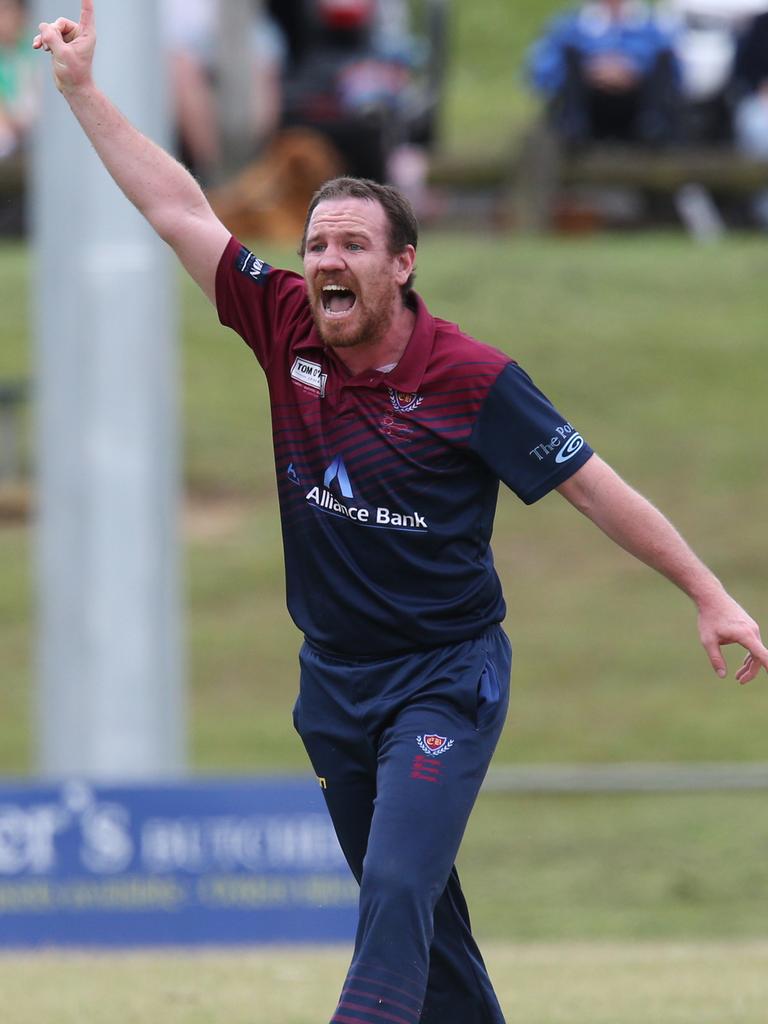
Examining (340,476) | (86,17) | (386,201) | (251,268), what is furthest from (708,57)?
(340,476)

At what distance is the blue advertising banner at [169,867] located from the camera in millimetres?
9203

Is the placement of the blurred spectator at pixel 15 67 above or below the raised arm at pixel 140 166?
above

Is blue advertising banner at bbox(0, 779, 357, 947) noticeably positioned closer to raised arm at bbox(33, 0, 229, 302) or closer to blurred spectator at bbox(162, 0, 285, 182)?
raised arm at bbox(33, 0, 229, 302)

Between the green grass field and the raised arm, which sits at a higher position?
the raised arm

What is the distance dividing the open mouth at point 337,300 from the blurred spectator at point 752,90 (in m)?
14.5

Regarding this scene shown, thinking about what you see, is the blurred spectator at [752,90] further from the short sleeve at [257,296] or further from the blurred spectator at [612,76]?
the short sleeve at [257,296]

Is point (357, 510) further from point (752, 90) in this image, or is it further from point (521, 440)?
point (752, 90)

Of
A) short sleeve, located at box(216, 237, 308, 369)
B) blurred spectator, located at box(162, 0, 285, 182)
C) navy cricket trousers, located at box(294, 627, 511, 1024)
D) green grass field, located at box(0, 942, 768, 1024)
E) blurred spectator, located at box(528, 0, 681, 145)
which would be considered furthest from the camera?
blurred spectator, located at box(162, 0, 285, 182)

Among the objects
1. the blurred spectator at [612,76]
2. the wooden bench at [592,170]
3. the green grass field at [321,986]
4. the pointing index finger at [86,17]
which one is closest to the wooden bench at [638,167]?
the wooden bench at [592,170]

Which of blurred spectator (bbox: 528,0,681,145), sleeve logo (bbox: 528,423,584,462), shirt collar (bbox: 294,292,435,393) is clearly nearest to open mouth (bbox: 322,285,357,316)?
shirt collar (bbox: 294,292,435,393)

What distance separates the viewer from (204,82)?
19.9 meters

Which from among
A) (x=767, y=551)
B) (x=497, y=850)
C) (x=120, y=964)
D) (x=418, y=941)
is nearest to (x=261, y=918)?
(x=120, y=964)

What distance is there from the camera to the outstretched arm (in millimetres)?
4852

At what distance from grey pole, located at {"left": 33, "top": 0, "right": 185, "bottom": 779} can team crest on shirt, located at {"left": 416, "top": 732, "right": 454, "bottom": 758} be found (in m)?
5.70
